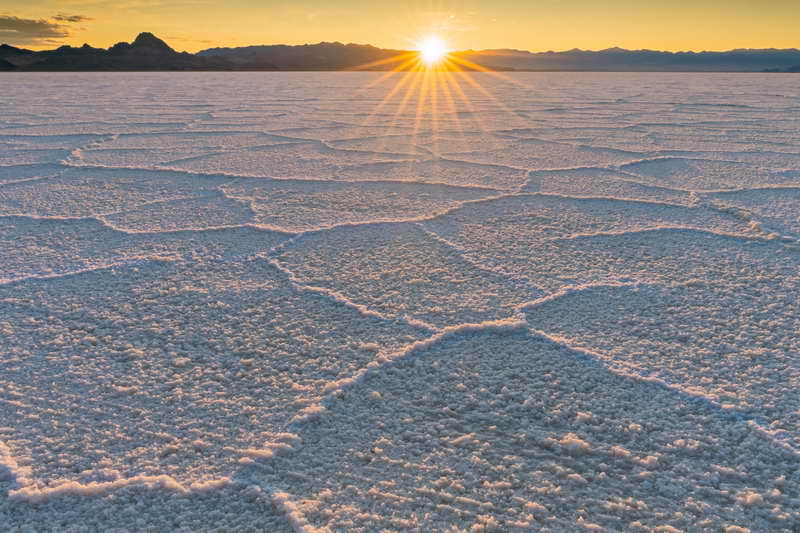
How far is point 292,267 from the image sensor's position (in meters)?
1.46

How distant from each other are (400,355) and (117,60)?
67567 millimetres

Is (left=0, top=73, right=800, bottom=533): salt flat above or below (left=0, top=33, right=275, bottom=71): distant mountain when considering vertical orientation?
below

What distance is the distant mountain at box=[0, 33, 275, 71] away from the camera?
54.8 meters

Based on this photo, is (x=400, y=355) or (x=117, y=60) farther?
(x=117, y=60)

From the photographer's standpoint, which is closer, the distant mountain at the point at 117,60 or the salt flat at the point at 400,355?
the salt flat at the point at 400,355

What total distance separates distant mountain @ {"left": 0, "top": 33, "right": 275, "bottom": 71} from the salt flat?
55.8 meters

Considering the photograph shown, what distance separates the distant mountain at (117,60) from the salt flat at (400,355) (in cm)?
5582

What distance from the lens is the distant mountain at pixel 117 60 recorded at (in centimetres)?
5479

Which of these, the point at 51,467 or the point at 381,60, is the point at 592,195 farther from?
the point at 381,60

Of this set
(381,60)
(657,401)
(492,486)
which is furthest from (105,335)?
(381,60)

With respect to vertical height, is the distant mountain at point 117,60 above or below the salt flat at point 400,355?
above

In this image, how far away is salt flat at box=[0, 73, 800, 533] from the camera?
723mm

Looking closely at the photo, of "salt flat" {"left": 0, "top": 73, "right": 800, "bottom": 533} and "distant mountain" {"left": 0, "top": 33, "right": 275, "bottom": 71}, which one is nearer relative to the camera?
"salt flat" {"left": 0, "top": 73, "right": 800, "bottom": 533}

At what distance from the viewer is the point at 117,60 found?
57875mm
